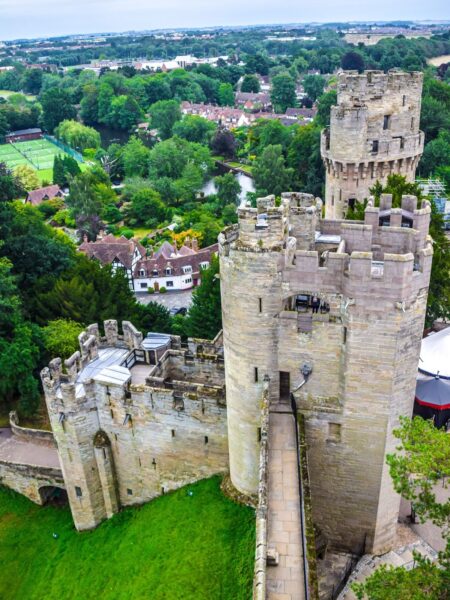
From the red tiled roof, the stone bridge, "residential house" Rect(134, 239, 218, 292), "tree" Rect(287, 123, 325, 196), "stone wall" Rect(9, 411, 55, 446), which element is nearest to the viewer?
the stone bridge

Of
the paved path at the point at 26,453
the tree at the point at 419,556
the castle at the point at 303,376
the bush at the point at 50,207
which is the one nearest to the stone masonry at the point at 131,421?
the castle at the point at 303,376

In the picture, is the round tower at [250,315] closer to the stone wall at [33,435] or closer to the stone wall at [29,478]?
the stone wall at [29,478]

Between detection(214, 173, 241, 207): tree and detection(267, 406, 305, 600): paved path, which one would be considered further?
detection(214, 173, 241, 207): tree

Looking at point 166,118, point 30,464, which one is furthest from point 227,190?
point 30,464

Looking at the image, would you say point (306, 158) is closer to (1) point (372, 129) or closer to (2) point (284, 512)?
(1) point (372, 129)

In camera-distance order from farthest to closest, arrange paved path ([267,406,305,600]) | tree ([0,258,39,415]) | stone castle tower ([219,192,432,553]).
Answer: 1. tree ([0,258,39,415])
2. stone castle tower ([219,192,432,553])
3. paved path ([267,406,305,600])

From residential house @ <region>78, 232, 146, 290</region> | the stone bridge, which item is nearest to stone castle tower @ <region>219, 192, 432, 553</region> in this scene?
the stone bridge

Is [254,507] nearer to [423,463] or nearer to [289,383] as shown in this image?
[289,383]

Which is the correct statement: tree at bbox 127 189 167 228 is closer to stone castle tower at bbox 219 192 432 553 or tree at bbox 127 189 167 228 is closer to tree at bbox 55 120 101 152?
tree at bbox 55 120 101 152
